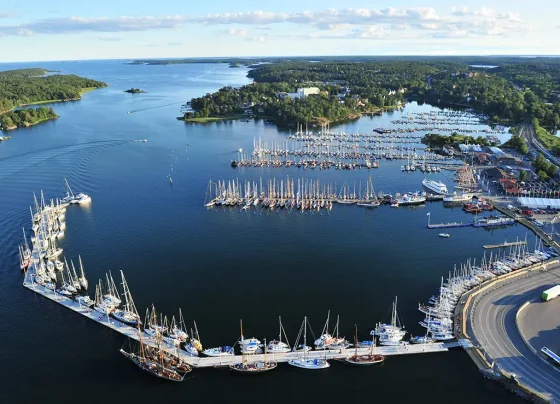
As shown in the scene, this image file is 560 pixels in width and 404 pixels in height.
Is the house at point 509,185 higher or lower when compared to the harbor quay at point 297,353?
Result: higher

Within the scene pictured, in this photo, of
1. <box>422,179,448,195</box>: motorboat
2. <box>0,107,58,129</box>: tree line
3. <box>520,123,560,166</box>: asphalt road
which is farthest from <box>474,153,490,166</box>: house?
<box>0,107,58,129</box>: tree line

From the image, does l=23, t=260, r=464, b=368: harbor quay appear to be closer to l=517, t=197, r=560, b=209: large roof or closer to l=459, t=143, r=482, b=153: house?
l=517, t=197, r=560, b=209: large roof

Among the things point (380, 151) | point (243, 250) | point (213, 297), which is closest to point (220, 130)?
point (380, 151)

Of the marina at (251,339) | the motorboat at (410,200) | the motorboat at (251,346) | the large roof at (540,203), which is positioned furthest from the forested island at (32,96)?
the large roof at (540,203)

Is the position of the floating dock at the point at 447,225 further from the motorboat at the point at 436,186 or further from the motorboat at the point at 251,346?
the motorboat at the point at 251,346

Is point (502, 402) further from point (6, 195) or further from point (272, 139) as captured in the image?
point (272, 139)

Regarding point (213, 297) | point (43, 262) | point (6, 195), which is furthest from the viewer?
point (6, 195)
